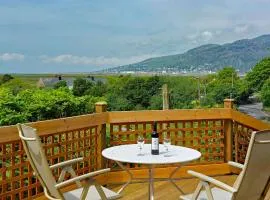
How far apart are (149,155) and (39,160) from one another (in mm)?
986

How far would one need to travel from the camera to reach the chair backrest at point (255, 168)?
262cm

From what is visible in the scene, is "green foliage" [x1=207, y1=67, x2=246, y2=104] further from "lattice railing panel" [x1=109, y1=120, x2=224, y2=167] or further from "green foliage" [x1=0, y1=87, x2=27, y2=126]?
"green foliage" [x1=0, y1=87, x2=27, y2=126]

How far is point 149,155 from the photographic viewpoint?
3.32 m

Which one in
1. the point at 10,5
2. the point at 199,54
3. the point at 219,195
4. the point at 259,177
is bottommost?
the point at 219,195

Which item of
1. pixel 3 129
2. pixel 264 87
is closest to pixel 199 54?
pixel 264 87

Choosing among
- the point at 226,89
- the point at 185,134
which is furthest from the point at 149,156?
the point at 226,89

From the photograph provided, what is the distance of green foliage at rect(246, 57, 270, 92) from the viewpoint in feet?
33.2

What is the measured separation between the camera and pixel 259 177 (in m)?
2.76

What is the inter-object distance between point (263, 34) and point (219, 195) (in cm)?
1413

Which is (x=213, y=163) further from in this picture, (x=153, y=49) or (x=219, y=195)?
(x=153, y=49)

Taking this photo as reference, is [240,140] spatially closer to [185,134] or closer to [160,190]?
[185,134]

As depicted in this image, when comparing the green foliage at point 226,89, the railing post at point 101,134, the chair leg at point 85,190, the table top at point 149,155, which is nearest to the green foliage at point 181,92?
the green foliage at point 226,89

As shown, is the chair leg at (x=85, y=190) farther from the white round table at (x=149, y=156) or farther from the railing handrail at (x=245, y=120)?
the railing handrail at (x=245, y=120)

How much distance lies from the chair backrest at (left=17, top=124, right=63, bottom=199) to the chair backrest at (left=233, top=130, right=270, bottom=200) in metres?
1.35
